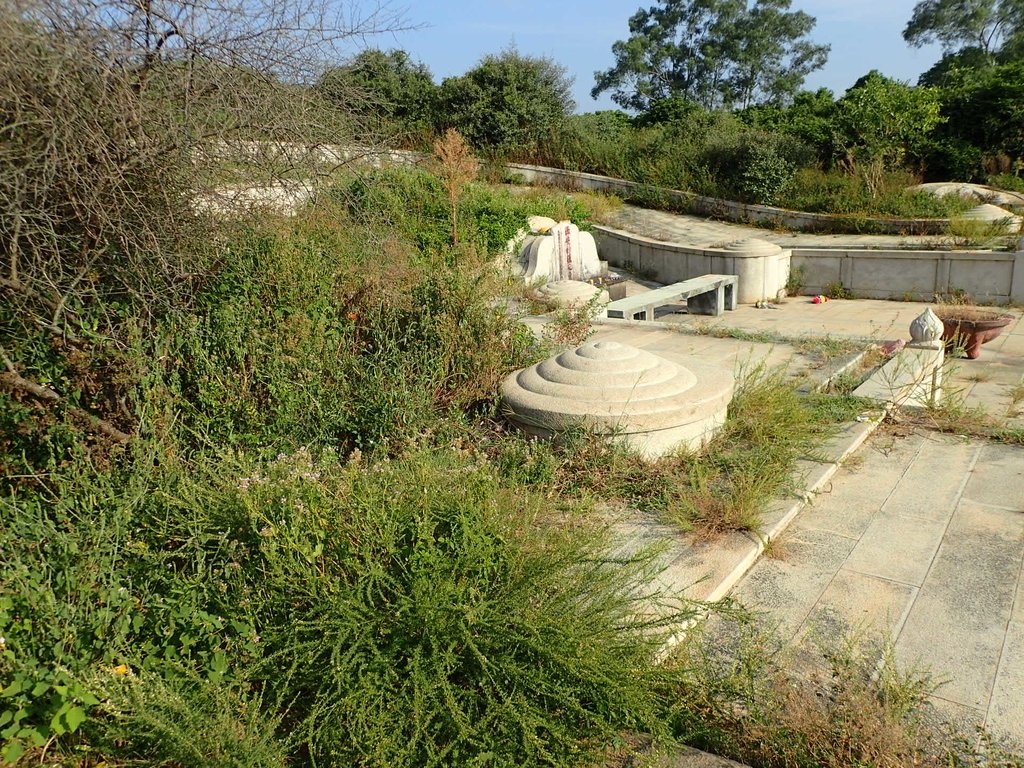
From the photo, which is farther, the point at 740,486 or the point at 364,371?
the point at 364,371

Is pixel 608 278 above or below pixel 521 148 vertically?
below

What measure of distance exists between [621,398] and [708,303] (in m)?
7.65

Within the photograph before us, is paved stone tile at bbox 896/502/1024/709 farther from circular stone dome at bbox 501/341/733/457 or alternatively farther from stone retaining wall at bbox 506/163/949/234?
stone retaining wall at bbox 506/163/949/234

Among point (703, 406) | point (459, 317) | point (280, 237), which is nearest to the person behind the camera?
point (703, 406)

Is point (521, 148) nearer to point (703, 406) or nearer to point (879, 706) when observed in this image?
point (703, 406)

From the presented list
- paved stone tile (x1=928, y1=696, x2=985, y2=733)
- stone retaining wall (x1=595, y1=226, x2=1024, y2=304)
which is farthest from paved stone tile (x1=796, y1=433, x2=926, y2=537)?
stone retaining wall (x1=595, y1=226, x2=1024, y2=304)

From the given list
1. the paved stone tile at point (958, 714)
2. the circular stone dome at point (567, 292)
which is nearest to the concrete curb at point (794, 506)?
the paved stone tile at point (958, 714)

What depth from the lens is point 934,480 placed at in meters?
4.20

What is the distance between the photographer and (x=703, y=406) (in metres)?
4.13

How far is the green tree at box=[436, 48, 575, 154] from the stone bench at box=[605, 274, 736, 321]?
10211 mm

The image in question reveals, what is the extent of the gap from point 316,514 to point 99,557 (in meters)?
0.68

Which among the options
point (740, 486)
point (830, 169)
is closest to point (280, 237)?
point (740, 486)

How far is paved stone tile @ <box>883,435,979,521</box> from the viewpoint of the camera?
151 inches

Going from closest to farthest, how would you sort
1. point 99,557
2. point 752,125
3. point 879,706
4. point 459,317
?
point 879,706
point 99,557
point 459,317
point 752,125
